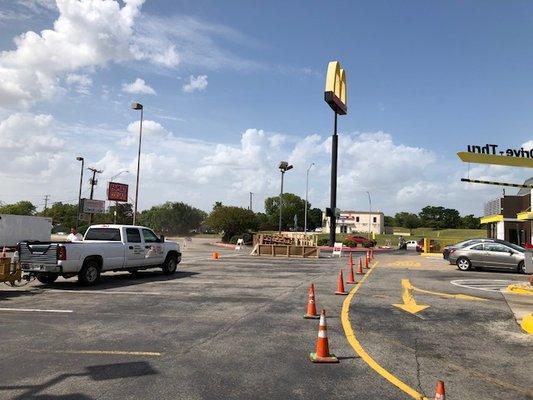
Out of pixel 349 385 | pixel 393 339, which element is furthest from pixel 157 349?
pixel 393 339

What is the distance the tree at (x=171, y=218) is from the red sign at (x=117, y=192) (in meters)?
73.5

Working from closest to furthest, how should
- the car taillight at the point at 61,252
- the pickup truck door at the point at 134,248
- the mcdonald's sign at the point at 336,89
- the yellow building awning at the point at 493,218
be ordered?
the car taillight at the point at 61,252
the pickup truck door at the point at 134,248
the yellow building awning at the point at 493,218
the mcdonald's sign at the point at 336,89

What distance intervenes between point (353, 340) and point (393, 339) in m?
0.74

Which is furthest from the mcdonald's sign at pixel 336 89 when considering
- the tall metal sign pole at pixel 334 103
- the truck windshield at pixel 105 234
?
the truck windshield at pixel 105 234

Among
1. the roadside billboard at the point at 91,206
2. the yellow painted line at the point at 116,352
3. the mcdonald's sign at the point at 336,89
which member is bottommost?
the yellow painted line at the point at 116,352

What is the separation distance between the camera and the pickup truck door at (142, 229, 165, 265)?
61.0 ft

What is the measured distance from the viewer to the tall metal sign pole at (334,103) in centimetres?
4716

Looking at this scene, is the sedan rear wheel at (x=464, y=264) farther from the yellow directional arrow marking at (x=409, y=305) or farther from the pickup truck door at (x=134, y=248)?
the pickup truck door at (x=134, y=248)

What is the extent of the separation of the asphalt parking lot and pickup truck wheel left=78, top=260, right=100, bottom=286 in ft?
3.62

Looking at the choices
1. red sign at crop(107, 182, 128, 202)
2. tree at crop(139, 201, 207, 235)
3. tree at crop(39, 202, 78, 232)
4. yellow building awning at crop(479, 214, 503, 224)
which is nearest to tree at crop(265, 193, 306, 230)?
tree at crop(139, 201, 207, 235)

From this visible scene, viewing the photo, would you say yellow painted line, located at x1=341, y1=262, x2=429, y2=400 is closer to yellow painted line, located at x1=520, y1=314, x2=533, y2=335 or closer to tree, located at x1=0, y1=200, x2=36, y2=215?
yellow painted line, located at x1=520, y1=314, x2=533, y2=335

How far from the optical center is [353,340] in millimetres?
8477

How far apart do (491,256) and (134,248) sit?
53.4 feet

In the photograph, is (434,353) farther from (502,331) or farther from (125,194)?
(125,194)
